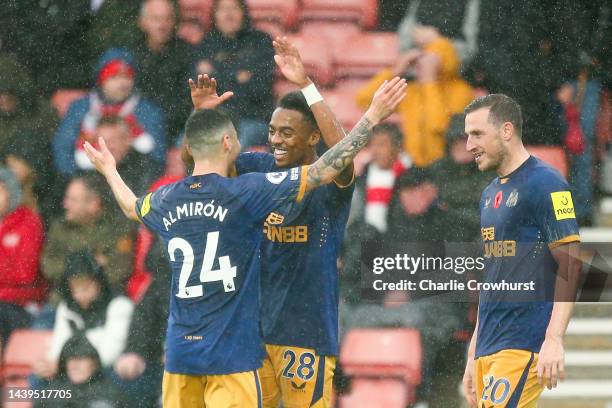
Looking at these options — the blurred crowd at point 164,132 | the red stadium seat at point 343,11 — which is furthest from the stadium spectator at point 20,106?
the red stadium seat at point 343,11

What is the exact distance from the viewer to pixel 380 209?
7648 millimetres

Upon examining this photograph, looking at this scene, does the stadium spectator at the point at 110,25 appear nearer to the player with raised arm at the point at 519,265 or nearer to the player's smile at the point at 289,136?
the player's smile at the point at 289,136

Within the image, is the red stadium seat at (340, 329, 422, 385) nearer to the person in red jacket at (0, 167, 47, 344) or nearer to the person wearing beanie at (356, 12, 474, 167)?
the person wearing beanie at (356, 12, 474, 167)

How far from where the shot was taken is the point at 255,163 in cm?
558

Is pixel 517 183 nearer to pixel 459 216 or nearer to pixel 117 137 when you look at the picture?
pixel 459 216

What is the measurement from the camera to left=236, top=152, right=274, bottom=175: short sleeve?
5.55m

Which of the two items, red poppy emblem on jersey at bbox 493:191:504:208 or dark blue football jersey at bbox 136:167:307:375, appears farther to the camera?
red poppy emblem on jersey at bbox 493:191:504:208

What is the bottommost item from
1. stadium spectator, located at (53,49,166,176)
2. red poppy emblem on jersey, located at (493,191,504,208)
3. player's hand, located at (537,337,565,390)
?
player's hand, located at (537,337,565,390)

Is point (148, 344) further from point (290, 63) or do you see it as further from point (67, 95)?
point (290, 63)

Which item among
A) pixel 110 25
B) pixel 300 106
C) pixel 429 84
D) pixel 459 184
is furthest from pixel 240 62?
pixel 300 106

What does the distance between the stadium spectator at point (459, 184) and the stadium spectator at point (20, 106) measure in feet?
9.33

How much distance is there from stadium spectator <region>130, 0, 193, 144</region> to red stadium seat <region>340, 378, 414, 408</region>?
88.3 inches

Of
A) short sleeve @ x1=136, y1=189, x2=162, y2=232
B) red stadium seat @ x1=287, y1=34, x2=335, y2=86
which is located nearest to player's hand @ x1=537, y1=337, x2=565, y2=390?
short sleeve @ x1=136, y1=189, x2=162, y2=232

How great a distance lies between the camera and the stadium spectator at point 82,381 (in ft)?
24.7
